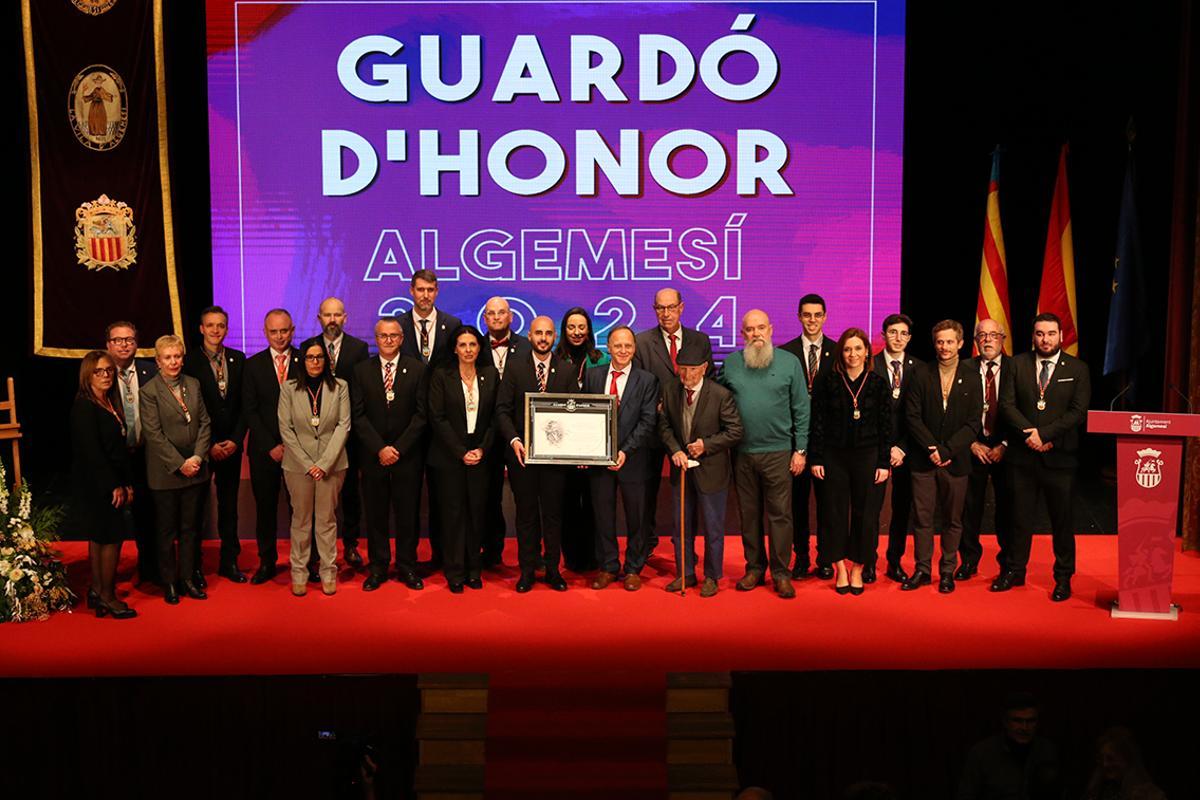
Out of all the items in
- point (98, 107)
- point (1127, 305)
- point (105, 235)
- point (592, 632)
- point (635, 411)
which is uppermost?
point (98, 107)

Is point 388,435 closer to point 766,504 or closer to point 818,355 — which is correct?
point 766,504

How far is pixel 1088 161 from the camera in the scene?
33.4 feet

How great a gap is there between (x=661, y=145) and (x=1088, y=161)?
397 centimetres

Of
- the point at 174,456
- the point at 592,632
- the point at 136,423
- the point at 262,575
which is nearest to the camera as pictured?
the point at 592,632

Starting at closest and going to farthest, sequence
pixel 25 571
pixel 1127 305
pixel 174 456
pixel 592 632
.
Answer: pixel 592 632, pixel 25 571, pixel 174 456, pixel 1127 305

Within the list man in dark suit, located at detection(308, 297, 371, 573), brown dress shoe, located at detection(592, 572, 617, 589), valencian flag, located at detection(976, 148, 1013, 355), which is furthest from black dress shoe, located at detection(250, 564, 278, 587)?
valencian flag, located at detection(976, 148, 1013, 355)

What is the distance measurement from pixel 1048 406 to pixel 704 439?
1.92m

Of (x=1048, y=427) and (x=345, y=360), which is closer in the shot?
(x=1048, y=427)

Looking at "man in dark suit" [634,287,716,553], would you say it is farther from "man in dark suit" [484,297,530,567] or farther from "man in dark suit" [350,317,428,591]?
"man in dark suit" [350,317,428,591]

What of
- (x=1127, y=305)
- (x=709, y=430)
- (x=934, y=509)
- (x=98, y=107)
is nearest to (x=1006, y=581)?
(x=934, y=509)

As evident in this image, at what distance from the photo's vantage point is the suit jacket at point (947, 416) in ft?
21.4

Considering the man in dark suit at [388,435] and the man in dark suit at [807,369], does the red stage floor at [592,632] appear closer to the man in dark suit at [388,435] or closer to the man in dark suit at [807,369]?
the man in dark suit at [807,369]

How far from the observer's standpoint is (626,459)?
260 inches

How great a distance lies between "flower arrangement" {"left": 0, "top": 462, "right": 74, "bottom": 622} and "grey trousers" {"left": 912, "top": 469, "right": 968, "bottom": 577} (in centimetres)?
476
